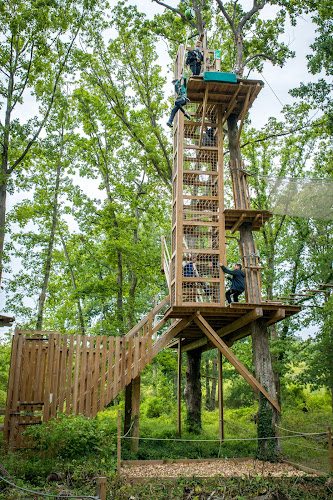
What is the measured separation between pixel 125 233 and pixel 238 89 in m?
9.62

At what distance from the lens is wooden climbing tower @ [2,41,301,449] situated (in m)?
9.88

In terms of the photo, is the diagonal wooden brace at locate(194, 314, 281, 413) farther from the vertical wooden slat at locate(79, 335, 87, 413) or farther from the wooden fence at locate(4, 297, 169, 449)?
the vertical wooden slat at locate(79, 335, 87, 413)

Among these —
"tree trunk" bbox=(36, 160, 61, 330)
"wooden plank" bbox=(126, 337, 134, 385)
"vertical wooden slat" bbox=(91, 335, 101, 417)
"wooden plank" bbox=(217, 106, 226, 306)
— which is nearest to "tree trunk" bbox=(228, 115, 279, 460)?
"wooden plank" bbox=(217, 106, 226, 306)

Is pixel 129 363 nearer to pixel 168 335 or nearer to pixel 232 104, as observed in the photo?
pixel 168 335

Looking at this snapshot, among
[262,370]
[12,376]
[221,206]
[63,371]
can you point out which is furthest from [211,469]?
[221,206]

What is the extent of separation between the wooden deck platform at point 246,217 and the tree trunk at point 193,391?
5740 mm

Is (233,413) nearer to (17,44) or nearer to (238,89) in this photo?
(238,89)

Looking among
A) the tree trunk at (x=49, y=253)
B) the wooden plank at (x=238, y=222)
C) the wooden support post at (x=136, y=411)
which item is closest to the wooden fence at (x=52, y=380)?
the wooden support post at (x=136, y=411)

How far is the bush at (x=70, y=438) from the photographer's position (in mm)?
7652

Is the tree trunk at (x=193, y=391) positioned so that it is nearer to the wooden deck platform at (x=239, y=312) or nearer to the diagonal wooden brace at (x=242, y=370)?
the wooden deck platform at (x=239, y=312)

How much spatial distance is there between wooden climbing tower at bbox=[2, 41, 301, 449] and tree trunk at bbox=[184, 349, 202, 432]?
2.66m

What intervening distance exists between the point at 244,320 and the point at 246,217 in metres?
2.78

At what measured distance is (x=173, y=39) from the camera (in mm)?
17297

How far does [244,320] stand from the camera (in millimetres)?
11320
